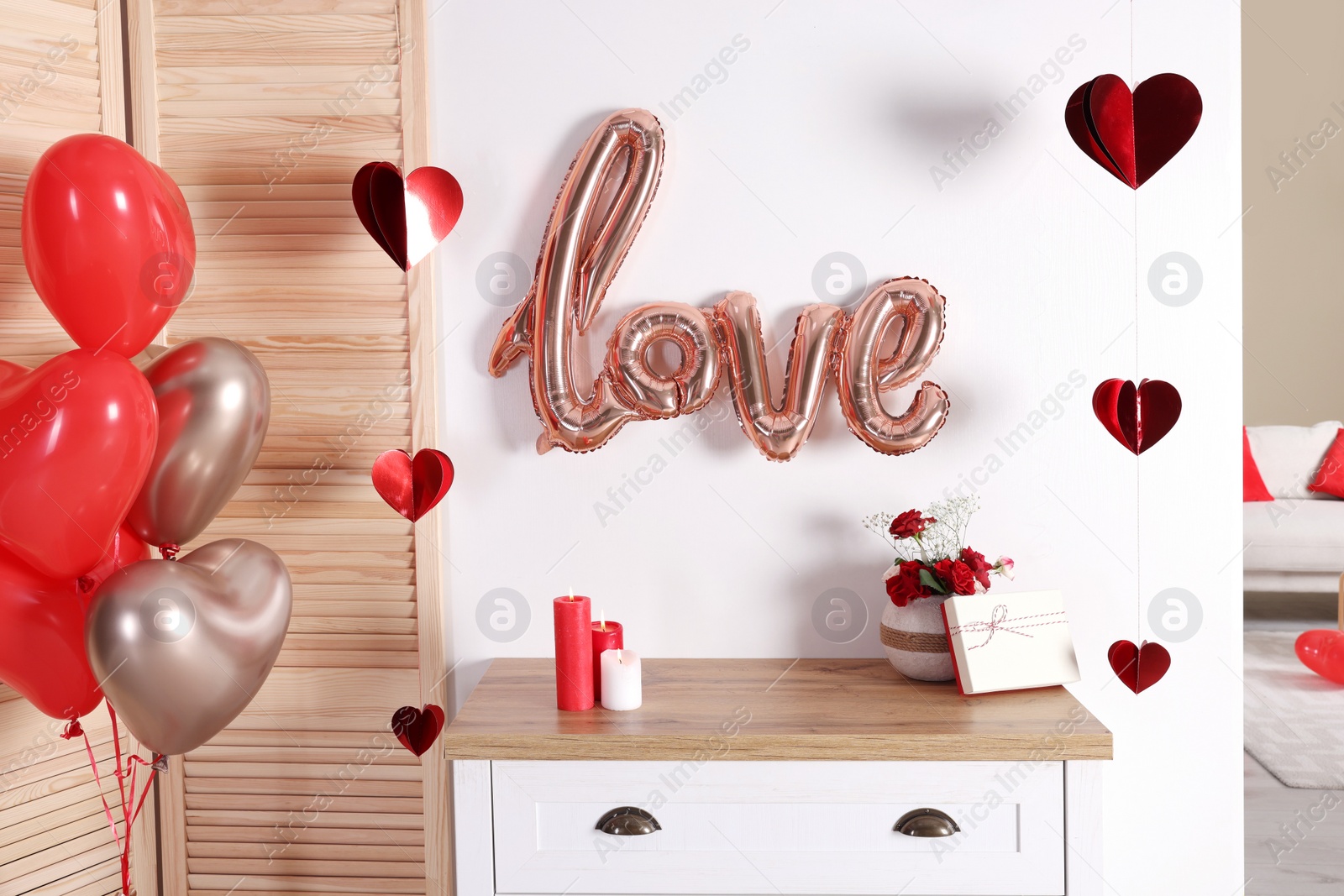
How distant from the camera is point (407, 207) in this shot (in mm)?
1514

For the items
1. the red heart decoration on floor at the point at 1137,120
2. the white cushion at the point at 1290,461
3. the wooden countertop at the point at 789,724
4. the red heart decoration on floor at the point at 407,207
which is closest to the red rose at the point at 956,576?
the wooden countertop at the point at 789,724

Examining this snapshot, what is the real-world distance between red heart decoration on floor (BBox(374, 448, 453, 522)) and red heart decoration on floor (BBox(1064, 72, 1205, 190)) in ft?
3.72

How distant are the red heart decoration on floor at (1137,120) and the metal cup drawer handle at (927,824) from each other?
989 mm

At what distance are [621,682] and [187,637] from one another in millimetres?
608

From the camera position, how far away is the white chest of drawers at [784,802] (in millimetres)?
1331

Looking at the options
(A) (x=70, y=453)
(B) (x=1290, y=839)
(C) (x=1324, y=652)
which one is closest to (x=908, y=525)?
(A) (x=70, y=453)

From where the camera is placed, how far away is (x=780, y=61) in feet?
5.41

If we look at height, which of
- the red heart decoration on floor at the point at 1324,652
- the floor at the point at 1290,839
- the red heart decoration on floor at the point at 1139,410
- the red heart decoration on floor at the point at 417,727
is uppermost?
the red heart decoration on floor at the point at 1139,410

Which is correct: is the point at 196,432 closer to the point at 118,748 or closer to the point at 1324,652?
the point at 118,748

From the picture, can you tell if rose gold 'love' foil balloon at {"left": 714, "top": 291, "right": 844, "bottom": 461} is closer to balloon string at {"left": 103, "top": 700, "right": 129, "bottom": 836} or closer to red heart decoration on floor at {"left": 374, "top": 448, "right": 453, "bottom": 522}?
red heart decoration on floor at {"left": 374, "top": 448, "right": 453, "bottom": 522}

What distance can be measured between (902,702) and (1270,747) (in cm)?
213

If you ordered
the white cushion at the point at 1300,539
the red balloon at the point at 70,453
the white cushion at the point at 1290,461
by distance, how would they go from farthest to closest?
1. the white cushion at the point at 1290,461
2. the white cushion at the point at 1300,539
3. the red balloon at the point at 70,453

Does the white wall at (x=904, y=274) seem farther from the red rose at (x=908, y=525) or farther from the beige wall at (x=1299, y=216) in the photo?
the beige wall at (x=1299, y=216)

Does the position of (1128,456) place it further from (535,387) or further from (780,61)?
(535,387)
